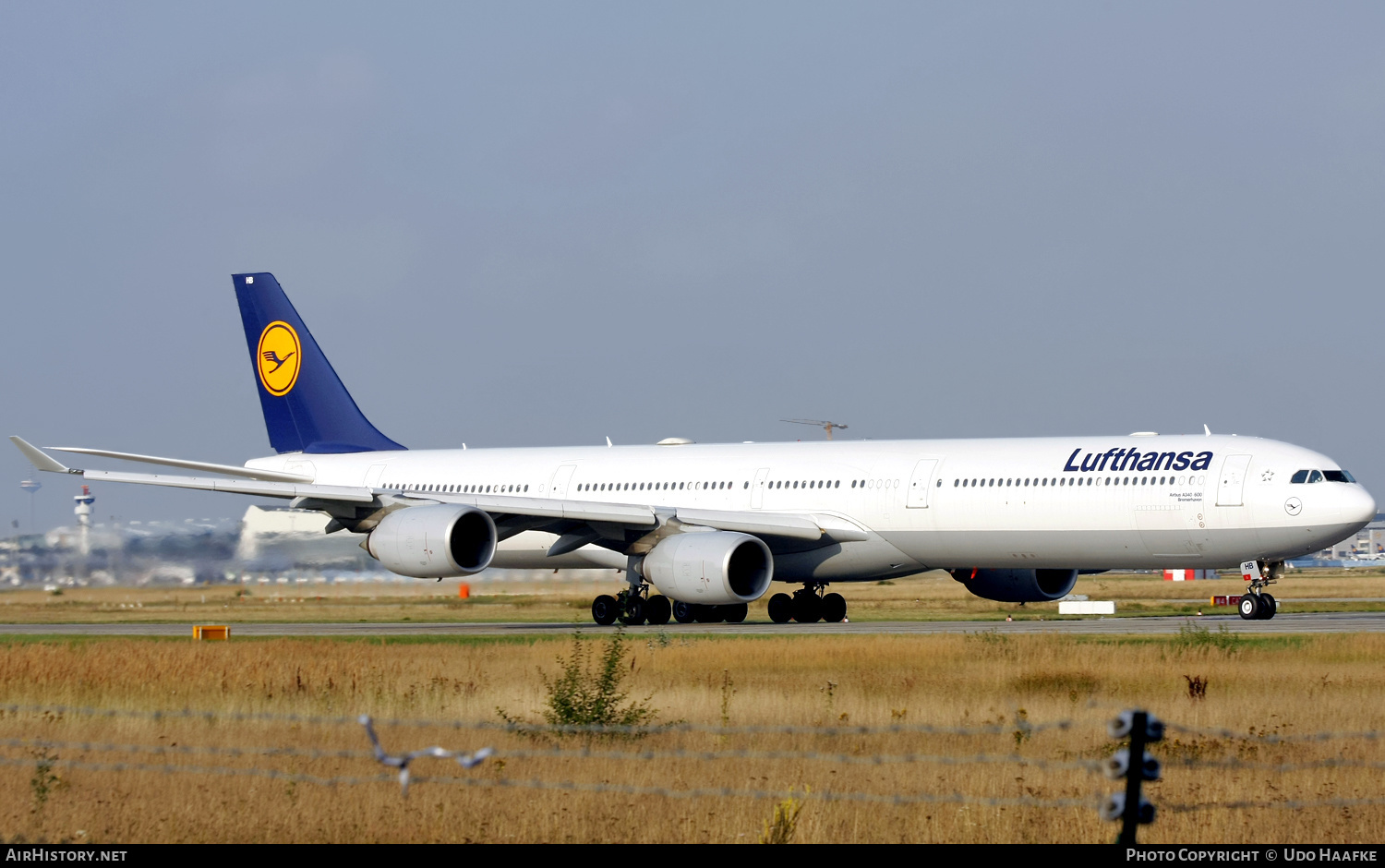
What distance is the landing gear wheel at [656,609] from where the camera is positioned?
113 feet

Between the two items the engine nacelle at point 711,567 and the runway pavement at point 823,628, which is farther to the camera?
the engine nacelle at point 711,567

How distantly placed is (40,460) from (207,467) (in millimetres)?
4902

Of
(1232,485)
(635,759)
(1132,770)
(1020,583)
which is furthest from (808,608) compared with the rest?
(1132,770)

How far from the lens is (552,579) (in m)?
40.3

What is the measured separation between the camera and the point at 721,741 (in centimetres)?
1473

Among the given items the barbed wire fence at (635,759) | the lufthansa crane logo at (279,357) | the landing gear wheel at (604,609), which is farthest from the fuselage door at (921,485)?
the lufthansa crane logo at (279,357)

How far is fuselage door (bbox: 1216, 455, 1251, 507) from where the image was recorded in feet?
96.2

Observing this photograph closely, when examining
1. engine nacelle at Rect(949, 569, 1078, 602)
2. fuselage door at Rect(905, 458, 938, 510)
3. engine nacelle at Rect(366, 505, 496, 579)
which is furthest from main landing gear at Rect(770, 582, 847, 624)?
engine nacelle at Rect(366, 505, 496, 579)

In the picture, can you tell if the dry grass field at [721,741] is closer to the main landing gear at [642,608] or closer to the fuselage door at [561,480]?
the main landing gear at [642,608]

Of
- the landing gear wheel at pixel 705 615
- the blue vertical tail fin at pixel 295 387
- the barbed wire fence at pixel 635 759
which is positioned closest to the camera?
the barbed wire fence at pixel 635 759

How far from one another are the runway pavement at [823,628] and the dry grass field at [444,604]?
7.90ft

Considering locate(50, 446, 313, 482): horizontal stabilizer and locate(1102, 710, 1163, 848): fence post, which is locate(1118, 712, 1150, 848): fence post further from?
locate(50, 446, 313, 482): horizontal stabilizer
